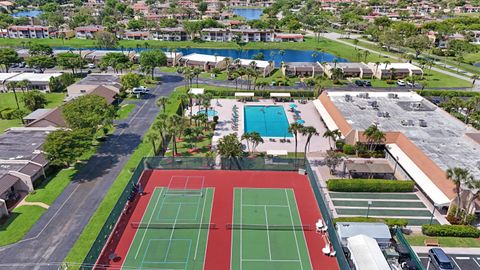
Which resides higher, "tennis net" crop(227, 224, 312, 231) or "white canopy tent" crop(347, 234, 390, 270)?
"white canopy tent" crop(347, 234, 390, 270)

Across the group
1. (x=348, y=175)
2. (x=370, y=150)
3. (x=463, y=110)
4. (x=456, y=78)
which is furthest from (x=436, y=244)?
(x=456, y=78)

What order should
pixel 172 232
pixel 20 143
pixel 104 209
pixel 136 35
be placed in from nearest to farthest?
pixel 172 232, pixel 104 209, pixel 20 143, pixel 136 35

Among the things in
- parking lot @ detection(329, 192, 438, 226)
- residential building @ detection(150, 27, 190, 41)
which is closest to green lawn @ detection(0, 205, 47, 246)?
parking lot @ detection(329, 192, 438, 226)

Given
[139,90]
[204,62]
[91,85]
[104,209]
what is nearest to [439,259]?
[104,209]

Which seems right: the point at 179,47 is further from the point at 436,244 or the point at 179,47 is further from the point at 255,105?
the point at 436,244

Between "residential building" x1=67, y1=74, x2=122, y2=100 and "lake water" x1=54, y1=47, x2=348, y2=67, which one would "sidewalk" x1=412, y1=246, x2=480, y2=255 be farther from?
"lake water" x1=54, y1=47, x2=348, y2=67

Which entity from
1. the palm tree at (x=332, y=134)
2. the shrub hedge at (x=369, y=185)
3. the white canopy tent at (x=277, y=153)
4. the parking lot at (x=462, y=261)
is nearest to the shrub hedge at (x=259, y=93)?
the palm tree at (x=332, y=134)

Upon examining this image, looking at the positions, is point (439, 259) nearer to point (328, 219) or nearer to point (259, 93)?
point (328, 219)
